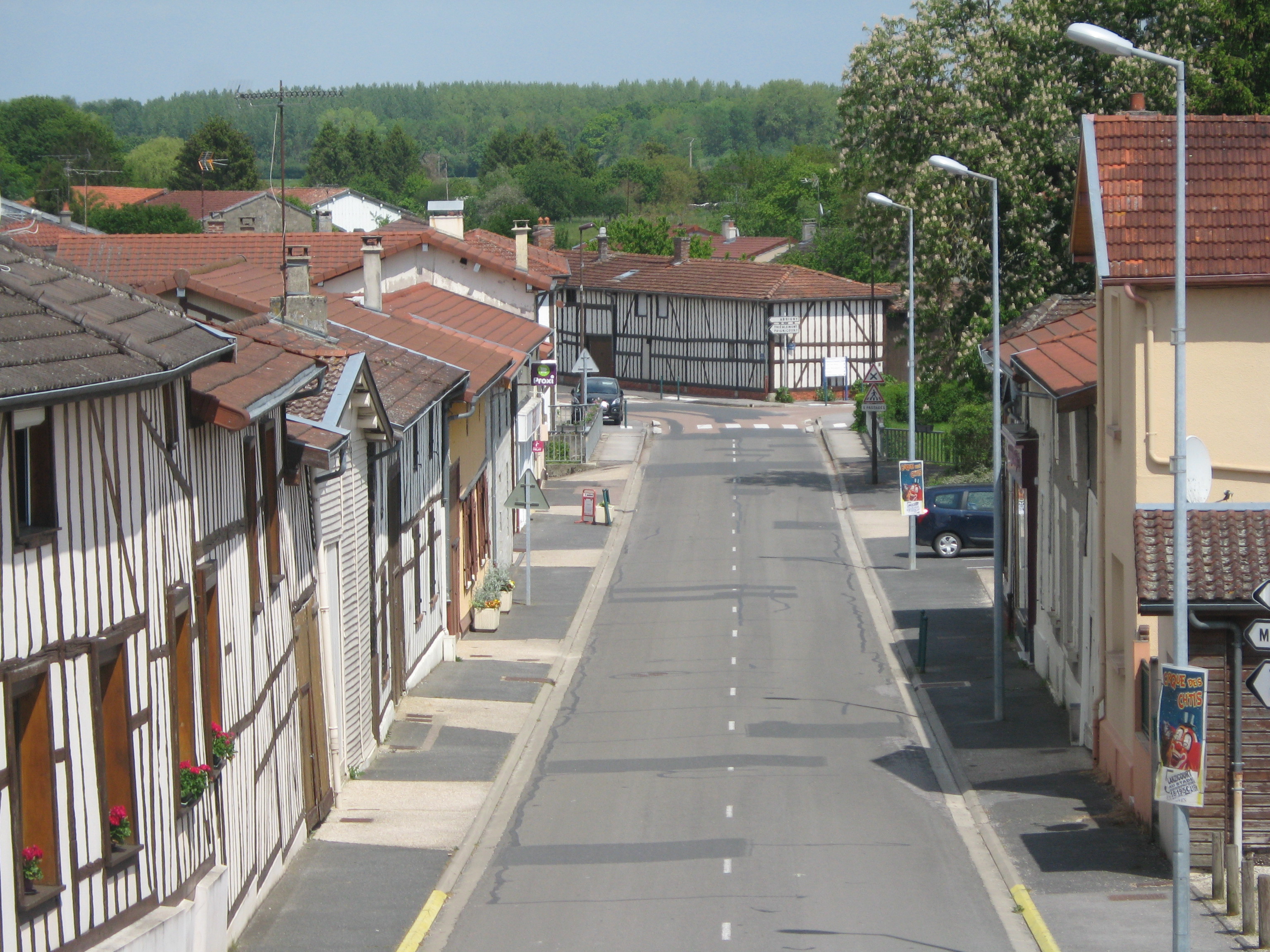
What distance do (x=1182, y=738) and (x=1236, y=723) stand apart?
3791 mm

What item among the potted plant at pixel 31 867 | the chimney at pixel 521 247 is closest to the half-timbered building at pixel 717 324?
the chimney at pixel 521 247

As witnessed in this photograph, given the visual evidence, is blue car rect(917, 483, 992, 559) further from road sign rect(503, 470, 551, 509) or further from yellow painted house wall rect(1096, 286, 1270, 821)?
yellow painted house wall rect(1096, 286, 1270, 821)

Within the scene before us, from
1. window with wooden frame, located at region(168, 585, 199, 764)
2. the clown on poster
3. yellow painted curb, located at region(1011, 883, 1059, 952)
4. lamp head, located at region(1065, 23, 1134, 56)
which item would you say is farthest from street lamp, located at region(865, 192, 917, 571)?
window with wooden frame, located at region(168, 585, 199, 764)

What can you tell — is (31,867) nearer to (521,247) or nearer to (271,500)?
(271,500)

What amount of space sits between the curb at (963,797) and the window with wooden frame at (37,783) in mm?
8108

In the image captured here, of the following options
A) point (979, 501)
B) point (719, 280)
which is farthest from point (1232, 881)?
point (719, 280)

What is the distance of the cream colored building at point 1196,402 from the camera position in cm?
1472

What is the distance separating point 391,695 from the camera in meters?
21.6

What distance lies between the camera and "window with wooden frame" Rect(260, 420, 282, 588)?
1430cm

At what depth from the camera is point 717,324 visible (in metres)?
69.1

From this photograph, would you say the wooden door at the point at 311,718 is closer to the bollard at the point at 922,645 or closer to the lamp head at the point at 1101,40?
the lamp head at the point at 1101,40

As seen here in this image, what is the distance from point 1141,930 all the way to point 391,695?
11.4 m

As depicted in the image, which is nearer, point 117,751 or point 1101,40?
point 117,751

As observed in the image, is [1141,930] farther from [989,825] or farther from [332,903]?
[332,903]
